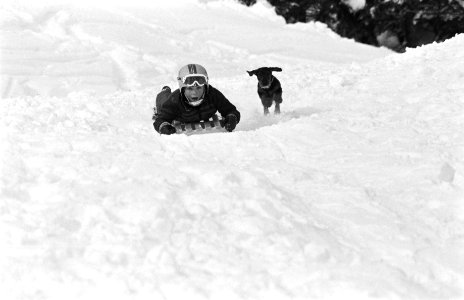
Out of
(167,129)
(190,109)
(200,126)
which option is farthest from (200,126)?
(167,129)

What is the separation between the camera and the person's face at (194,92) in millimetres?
7316

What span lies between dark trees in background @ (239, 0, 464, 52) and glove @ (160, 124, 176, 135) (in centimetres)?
1540

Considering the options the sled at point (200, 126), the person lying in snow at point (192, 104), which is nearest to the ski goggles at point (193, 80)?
the person lying in snow at point (192, 104)

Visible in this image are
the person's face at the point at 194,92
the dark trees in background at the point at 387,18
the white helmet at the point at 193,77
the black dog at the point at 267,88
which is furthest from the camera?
the dark trees in background at the point at 387,18

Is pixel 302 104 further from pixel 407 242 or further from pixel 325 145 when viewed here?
pixel 407 242

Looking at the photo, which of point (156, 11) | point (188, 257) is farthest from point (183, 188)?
point (156, 11)

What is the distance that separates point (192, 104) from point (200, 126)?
318 millimetres

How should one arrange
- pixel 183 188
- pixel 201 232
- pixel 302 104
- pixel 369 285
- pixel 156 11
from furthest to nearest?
pixel 156 11 → pixel 302 104 → pixel 183 188 → pixel 201 232 → pixel 369 285

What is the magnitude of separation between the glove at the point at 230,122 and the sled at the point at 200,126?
0.06 m

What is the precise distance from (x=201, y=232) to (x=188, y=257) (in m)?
0.31

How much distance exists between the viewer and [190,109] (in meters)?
7.51

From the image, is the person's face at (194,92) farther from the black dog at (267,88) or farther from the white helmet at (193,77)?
the black dog at (267,88)

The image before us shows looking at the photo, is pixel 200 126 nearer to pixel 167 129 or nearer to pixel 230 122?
pixel 230 122

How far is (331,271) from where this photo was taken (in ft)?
11.3
